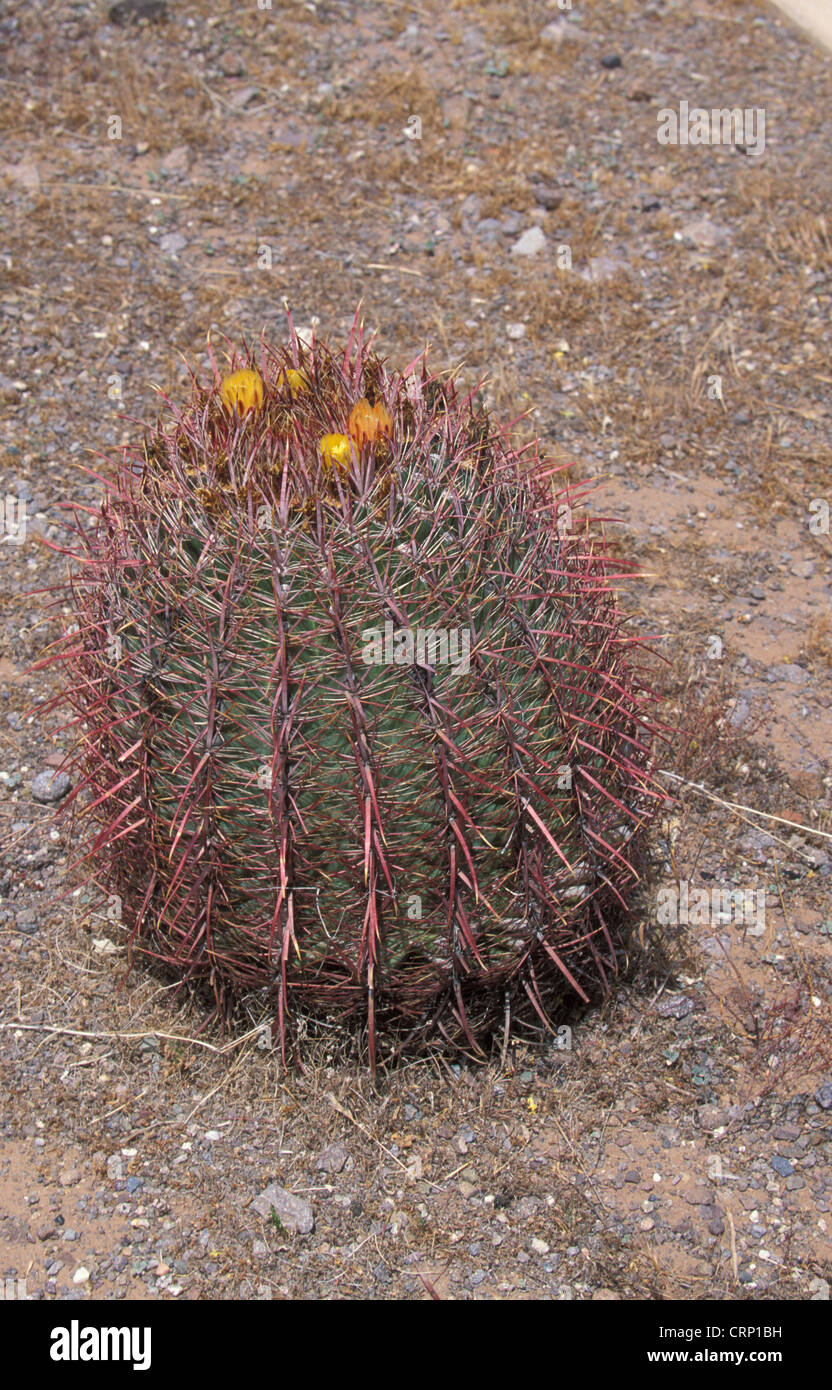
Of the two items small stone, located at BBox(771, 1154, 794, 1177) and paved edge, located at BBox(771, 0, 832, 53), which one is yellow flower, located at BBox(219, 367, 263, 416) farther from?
paved edge, located at BBox(771, 0, 832, 53)

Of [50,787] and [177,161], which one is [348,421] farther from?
[177,161]

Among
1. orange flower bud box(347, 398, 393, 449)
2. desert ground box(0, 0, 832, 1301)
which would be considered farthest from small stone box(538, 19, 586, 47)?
orange flower bud box(347, 398, 393, 449)

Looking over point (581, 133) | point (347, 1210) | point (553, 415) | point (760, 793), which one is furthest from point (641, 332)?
point (347, 1210)

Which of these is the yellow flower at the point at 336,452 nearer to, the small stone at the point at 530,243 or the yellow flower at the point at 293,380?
the yellow flower at the point at 293,380

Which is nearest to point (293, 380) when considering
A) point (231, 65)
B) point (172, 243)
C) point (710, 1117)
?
point (710, 1117)

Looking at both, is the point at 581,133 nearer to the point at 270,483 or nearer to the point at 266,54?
the point at 266,54

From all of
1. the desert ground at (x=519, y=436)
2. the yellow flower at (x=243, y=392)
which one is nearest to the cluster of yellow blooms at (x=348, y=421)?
the yellow flower at (x=243, y=392)
